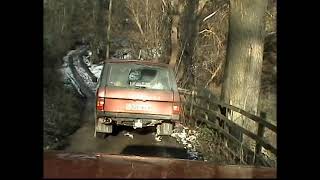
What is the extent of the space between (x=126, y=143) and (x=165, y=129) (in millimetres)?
1029

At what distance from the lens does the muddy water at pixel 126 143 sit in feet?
15.6

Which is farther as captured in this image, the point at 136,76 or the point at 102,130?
the point at 136,76

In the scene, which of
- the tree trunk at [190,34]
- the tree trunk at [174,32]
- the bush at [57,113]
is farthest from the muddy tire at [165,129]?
the tree trunk at [190,34]

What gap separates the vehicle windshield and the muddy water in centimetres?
57

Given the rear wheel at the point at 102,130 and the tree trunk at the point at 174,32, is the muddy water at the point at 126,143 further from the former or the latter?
the tree trunk at the point at 174,32

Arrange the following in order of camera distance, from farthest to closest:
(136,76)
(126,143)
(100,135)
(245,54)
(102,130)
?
(136,76) → (245,54) → (102,130) → (100,135) → (126,143)

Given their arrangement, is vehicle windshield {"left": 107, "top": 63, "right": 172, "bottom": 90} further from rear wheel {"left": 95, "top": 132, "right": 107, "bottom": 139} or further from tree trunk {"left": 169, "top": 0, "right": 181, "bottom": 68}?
tree trunk {"left": 169, "top": 0, "right": 181, "bottom": 68}

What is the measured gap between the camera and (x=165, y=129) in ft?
20.1

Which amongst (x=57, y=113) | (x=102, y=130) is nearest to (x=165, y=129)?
(x=102, y=130)

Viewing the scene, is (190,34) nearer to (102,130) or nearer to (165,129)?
(165,129)
